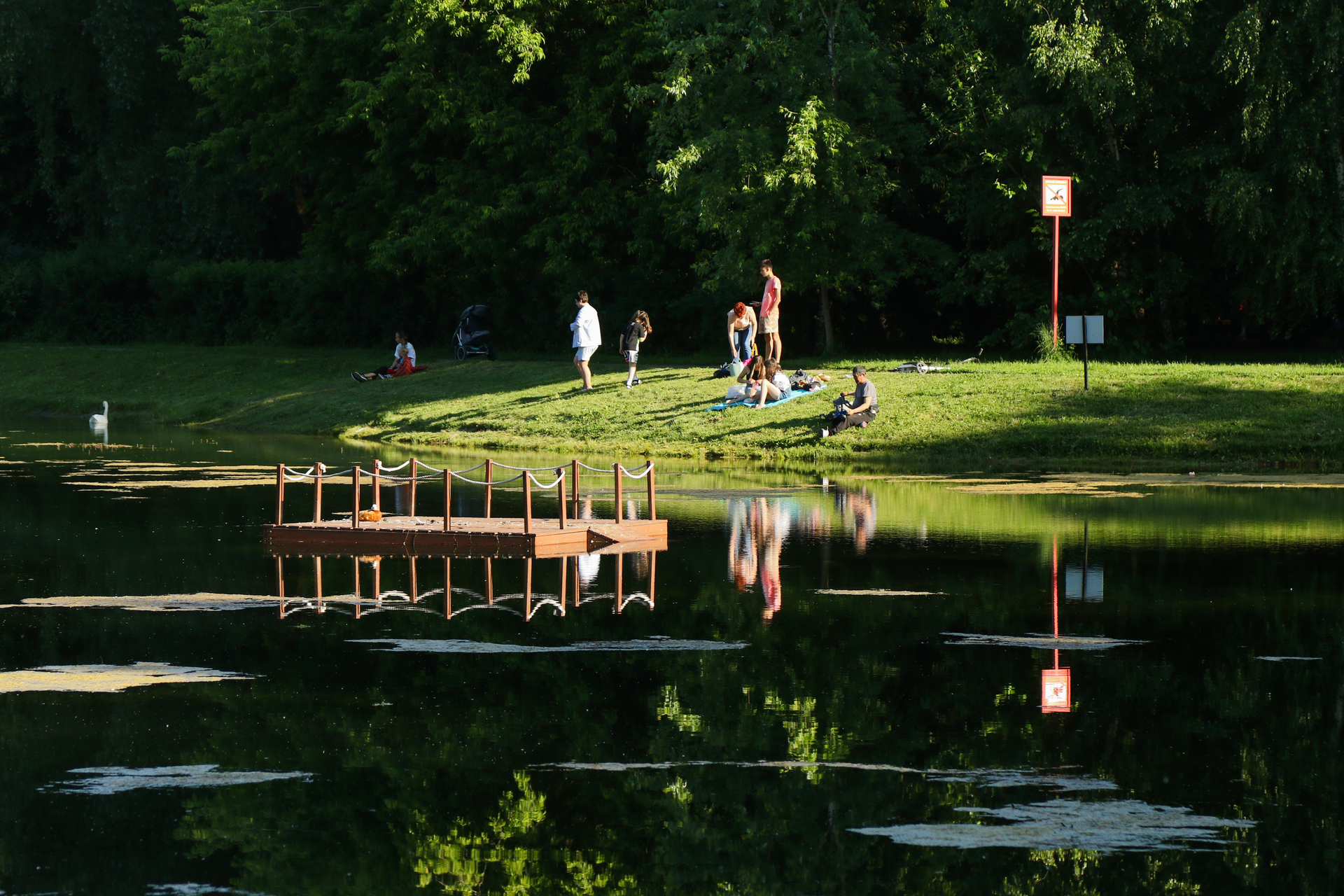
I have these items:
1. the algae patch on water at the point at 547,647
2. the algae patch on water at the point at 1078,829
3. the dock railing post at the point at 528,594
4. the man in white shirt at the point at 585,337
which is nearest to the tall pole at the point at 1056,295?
the man in white shirt at the point at 585,337

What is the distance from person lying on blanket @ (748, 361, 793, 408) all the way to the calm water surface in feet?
41.1

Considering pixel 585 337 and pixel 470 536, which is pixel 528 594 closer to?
pixel 470 536

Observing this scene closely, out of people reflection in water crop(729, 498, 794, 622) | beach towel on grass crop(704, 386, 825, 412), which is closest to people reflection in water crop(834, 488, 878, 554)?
people reflection in water crop(729, 498, 794, 622)

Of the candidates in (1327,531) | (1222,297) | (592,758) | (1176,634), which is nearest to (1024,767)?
(592,758)

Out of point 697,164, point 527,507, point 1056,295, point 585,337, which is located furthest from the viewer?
point 697,164

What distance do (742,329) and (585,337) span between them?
301 cm

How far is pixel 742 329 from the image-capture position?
103 feet

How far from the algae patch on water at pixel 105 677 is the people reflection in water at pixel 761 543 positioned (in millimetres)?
3900

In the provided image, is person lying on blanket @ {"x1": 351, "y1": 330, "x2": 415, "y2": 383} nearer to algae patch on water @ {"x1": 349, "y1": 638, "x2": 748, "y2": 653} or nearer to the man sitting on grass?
the man sitting on grass

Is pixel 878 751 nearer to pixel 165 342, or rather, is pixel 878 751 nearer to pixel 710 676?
pixel 710 676

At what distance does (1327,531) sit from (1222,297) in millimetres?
21130

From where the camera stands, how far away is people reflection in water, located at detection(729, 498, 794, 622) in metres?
13.4

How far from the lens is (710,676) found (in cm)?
994

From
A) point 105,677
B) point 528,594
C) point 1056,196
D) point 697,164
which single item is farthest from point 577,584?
point 697,164
